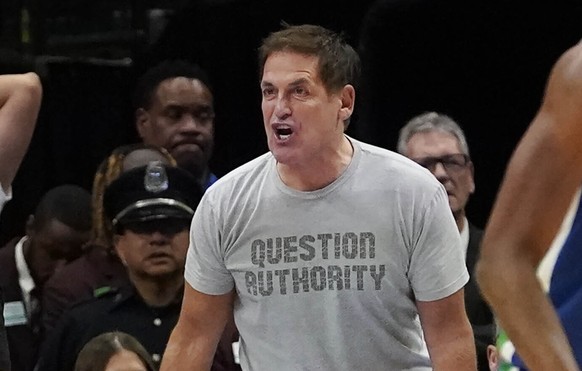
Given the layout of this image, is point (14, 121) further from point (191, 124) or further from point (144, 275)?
point (191, 124)

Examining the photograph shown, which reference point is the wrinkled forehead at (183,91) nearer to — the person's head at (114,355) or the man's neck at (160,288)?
the man's neck at (160,288)

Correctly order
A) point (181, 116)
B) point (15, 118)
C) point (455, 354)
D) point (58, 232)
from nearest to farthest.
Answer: point (455, 354) < point (15, 118) < point (181, 116) < point (58, 232)

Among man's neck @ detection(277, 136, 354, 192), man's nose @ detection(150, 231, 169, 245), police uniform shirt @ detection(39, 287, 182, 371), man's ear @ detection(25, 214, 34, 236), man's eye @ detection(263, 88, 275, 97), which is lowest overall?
man's ear @ detection(25, 214, 34, 236)

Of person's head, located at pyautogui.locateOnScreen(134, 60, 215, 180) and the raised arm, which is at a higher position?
the raised arm

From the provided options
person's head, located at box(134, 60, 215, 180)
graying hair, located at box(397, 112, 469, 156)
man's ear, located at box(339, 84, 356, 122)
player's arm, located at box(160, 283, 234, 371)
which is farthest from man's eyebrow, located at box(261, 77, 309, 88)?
person's head, located at box(134, 60, 215, 180)

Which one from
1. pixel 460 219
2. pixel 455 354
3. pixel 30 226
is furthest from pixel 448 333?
pixel 30 226

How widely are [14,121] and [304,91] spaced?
0.67 metres

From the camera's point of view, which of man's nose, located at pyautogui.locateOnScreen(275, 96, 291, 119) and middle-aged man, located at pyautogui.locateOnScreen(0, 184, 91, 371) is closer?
man's nose, located at pyautogui.locateOnScreen(275, 96, 291, 119)

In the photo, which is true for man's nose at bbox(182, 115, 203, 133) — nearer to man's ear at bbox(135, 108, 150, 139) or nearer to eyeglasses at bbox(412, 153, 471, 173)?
man's ear at bbox(135, 108, 150, 139)

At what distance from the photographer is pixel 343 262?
248cm

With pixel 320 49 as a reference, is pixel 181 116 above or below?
below

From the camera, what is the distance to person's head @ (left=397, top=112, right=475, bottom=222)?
136 inches

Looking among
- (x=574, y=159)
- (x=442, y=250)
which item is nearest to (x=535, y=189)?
(x=574, y=159)

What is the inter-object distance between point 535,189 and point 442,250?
102cm
